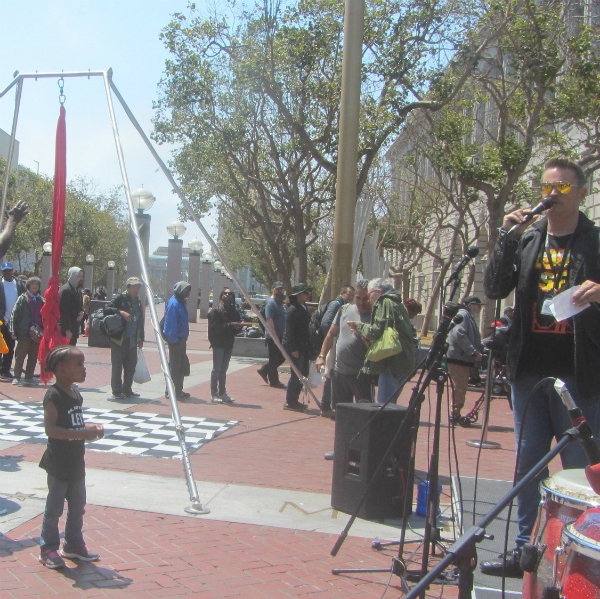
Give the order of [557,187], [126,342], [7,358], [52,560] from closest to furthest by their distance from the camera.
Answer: [557,187] < [52,560] < [126,342] < [7,358]

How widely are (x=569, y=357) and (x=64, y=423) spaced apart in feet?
9.48

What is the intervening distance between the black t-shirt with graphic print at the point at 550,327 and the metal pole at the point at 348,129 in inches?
216

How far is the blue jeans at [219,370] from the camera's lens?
1195 cm

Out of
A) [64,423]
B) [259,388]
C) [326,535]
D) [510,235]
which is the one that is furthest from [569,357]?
[259,388]

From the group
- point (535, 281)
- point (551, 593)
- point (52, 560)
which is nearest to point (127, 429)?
point (52, 560)

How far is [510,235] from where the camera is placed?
374 cm

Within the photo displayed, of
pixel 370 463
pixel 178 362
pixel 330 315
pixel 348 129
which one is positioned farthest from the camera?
pixel 178 362

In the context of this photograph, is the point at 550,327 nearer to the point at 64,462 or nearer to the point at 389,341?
the point at 64,462

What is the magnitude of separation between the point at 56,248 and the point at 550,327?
493cm

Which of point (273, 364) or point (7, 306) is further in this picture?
point (273, 364)

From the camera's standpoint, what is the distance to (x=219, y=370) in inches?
472

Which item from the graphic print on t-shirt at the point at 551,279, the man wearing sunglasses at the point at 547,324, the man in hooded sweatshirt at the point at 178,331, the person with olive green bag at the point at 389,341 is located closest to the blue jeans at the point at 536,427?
the man wearing sunglasses at the point at 547,324

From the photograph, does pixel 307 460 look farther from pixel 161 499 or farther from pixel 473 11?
Result: pixel 473 11

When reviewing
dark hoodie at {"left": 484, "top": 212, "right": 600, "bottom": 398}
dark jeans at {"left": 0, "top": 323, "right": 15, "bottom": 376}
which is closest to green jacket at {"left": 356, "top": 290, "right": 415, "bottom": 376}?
dark hoodie at {"left": 484, "top": 212, "right": 600, "bottom": 398}
